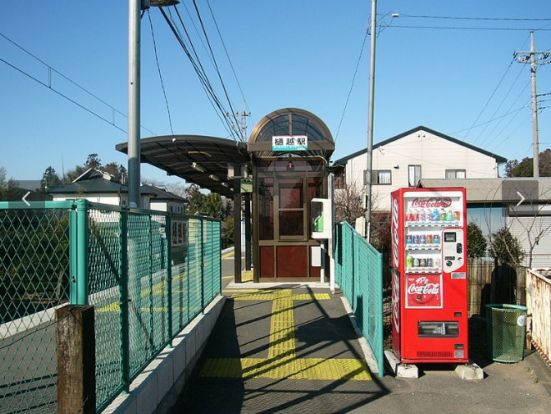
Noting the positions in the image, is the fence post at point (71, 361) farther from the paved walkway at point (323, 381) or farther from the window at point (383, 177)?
the window at point (383, 177)

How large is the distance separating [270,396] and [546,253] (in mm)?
16457

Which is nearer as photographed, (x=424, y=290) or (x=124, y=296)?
(x=124, y=296)

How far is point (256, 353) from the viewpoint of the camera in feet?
23.7

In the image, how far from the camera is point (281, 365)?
6.69 m

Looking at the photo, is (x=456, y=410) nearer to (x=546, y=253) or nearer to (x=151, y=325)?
(x=151, y=325)

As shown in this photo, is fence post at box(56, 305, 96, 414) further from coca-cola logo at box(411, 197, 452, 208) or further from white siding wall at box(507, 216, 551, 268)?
white siding wall at box(507, 216, 551, 268)

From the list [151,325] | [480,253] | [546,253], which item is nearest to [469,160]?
[546,253]

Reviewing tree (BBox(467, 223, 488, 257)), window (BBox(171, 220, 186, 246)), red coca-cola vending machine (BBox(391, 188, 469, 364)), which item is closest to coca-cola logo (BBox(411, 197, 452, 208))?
red coca-cola vending machine (BBox(391, 188, 469, 364))

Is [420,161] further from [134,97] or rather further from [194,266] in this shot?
[134,97]

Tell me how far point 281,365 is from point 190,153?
7.59 m

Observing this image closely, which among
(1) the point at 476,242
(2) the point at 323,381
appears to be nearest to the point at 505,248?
(1) the point at 476,242

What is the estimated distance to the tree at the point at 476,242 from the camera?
16.1 m

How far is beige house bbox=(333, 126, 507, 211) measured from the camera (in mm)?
35875

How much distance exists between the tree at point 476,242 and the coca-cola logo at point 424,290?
10034 millimetres
